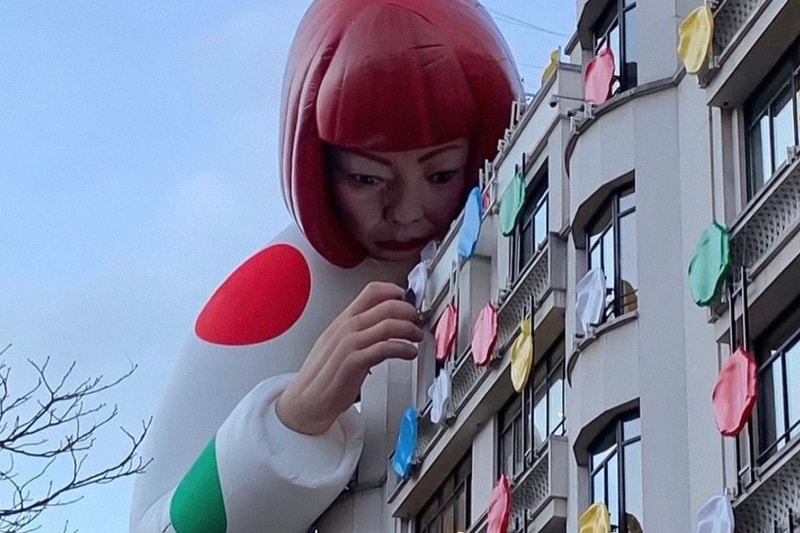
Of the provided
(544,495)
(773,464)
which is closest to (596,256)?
(544,495)

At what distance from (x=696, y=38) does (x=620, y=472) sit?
3.59 metres

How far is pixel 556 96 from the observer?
1941 centimetres

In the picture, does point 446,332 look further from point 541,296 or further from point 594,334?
point 594,334

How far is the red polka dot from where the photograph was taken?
76.0ft

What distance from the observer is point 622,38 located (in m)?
18.5

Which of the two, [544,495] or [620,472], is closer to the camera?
[620,472]

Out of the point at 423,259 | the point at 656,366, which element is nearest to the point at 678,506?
the point at 656,366

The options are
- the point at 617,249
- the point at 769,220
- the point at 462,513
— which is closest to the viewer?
the point at 769,220

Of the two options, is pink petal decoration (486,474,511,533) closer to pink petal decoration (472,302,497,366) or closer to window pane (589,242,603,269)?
pink petal decoration (472,302,497,366)

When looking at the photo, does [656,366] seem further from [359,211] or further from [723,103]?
[359,211]

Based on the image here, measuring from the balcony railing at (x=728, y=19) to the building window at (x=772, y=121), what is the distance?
53 centimetres

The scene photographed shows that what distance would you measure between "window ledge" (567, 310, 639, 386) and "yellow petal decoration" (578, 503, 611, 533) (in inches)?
58.9

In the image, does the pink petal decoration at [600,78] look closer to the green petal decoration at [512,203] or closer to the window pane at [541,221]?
the window pane at [541,221]

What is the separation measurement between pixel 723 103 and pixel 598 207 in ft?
6.13
